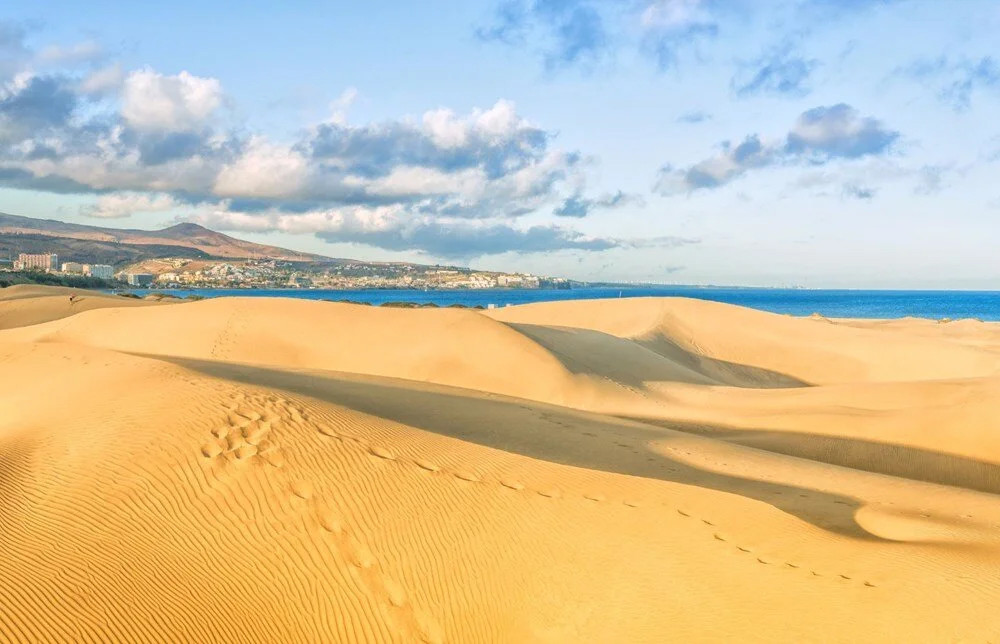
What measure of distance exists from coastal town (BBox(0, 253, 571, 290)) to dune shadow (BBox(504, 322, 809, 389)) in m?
82.5

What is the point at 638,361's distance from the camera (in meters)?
24.7

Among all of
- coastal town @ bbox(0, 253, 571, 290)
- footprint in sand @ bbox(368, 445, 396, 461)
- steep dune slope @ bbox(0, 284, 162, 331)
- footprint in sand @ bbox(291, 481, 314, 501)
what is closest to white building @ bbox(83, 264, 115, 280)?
coastal town @ bbox(0, 253, 571, 290)

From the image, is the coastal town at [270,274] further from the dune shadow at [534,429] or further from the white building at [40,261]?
the dune shadow at [534,429]

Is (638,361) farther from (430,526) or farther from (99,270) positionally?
(99,270)

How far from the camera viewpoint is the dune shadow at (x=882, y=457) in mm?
12789

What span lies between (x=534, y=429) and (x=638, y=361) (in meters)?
13.4

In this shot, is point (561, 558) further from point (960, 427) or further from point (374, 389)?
point (960, 427)

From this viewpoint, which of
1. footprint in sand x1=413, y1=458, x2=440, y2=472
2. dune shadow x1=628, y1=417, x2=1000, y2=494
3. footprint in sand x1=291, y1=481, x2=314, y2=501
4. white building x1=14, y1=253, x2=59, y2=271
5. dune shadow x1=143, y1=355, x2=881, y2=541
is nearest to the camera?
footprint in sand x1=291, y1=481, x2=314, y2=501

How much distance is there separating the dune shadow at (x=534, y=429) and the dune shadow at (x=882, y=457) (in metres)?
2.59

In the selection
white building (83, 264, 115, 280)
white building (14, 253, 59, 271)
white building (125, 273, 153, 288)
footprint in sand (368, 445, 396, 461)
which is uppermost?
footprint in sand (368, 445, 396, 461)

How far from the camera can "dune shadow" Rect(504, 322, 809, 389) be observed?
23.0 meters

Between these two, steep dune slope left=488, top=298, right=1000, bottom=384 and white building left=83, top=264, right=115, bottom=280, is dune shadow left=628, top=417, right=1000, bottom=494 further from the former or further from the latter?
white building left=83, top=264, right=115, bottom=280

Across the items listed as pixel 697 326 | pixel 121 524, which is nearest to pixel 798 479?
pixel 121 524

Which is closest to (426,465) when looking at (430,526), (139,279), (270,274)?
(430,526)
